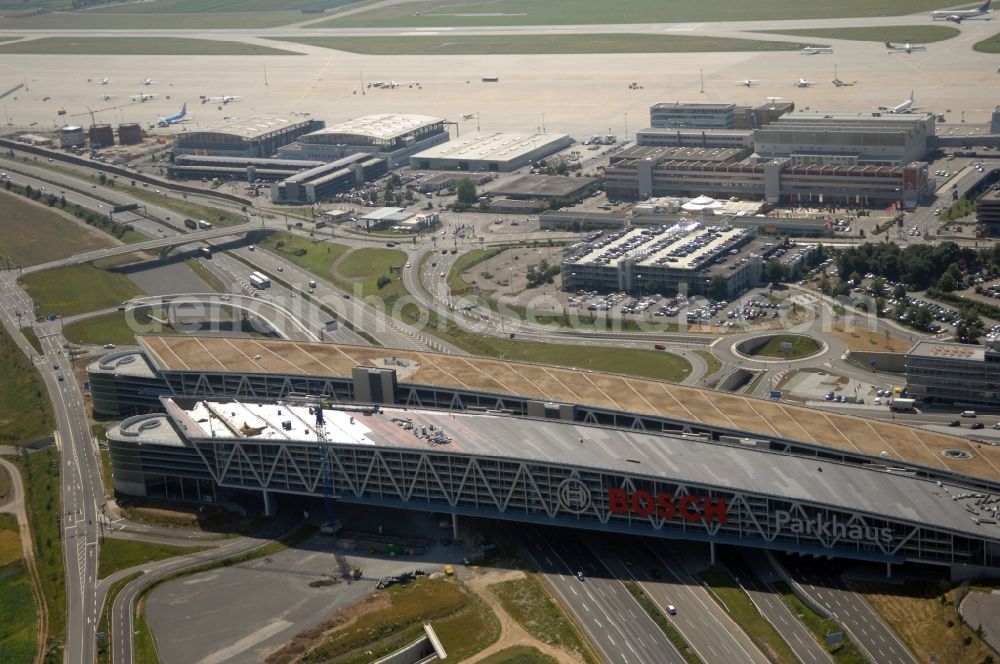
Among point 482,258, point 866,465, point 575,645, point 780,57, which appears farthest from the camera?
point 780,57

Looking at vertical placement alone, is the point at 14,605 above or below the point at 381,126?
below

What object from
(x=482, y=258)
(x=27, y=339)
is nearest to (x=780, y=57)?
(x=482, y=258)

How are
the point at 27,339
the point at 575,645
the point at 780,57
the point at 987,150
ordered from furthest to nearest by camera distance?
the point at 780,57 → the point at 987,150 → the point at 27,339 → the point at 575,645

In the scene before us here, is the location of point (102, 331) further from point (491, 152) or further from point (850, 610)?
point (850, 610)

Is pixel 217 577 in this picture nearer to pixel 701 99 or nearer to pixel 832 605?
pixel 832 605

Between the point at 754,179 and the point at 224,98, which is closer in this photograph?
the point at 754,179

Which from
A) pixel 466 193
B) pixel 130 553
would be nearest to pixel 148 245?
pixel 466 193

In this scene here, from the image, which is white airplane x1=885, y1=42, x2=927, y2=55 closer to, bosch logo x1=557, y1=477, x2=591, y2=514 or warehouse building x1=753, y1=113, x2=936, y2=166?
warehouse building x1=753, y1=113, x2=936, y2=166
